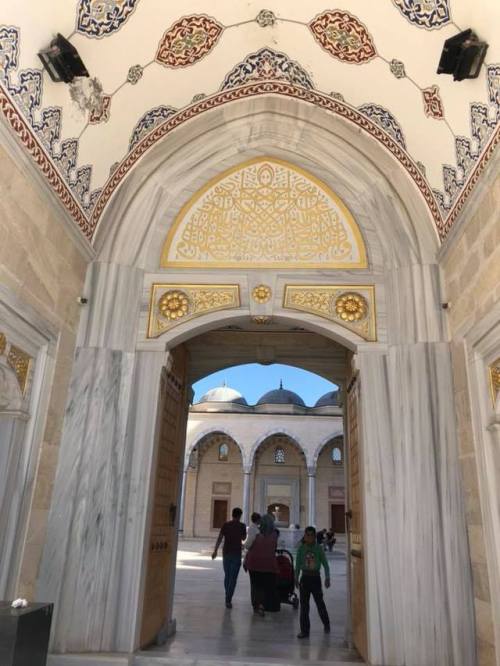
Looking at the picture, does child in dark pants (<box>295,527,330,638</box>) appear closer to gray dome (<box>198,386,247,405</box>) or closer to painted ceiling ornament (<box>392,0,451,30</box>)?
painted ceiling ornament (<box>392,0,451,30</box>)

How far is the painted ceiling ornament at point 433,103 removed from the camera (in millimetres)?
2826

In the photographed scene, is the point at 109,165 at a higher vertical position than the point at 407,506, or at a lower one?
higher

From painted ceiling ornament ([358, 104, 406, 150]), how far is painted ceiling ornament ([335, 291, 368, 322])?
3.13ft

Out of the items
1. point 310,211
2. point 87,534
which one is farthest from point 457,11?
point 87,534

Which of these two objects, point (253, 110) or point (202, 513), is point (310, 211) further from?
point (202, 513)

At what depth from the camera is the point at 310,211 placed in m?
3.48

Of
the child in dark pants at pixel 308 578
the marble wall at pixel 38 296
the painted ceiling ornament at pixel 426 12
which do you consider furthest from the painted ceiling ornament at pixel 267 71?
the child in dark pants at pixel 308 578

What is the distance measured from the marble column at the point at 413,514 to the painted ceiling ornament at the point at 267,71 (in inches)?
68.8

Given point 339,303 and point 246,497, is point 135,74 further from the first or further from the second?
point 246,497

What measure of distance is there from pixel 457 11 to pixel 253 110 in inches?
53.9

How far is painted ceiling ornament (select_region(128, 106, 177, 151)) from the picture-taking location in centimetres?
325

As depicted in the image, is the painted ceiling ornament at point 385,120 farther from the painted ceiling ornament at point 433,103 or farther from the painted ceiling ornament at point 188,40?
the painted ceiling ornament at point 188,40

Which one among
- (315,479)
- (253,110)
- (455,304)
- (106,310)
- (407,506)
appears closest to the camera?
(407,506)

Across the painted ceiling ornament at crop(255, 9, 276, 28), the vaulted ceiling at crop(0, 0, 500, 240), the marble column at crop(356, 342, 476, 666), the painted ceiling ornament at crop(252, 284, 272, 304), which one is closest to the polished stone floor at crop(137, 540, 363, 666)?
the marble column at crop(356, 342, 476, 666)
